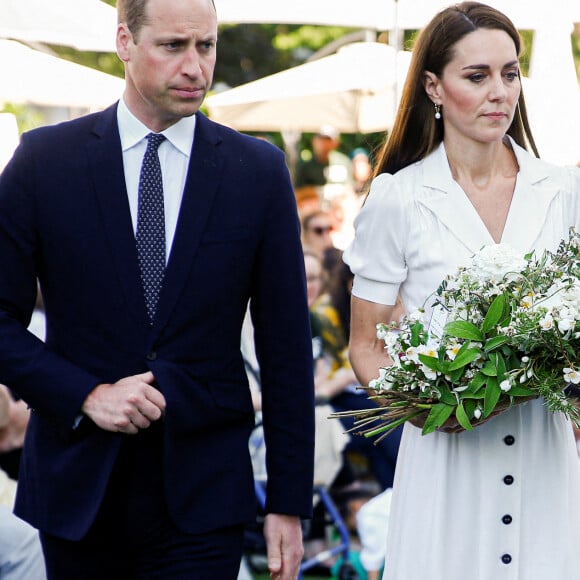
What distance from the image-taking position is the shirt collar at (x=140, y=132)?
3.59 m

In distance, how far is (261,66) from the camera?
78.5ft

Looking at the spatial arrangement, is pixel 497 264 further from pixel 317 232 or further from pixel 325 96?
pixel 325 96

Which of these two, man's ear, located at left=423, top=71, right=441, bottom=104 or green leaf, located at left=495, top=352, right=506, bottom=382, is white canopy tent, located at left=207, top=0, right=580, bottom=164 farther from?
green leaf, located at left=495, top=352, right=506, bottom=382

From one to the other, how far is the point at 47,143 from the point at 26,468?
0.93m

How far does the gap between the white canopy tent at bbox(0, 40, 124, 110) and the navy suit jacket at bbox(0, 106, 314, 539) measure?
580 centimetres

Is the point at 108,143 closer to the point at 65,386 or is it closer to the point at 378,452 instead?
the point at 65,386

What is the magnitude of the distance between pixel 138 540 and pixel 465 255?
132 cm

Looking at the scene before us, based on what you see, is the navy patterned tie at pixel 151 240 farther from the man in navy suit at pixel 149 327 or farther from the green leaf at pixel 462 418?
the green leaf at pixel 462 418

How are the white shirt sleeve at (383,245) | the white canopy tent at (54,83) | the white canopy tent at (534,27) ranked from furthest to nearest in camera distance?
the white canopy tent at (54,83), the white canopy tent at (534,27), the white shirt sleeve at (383,245)

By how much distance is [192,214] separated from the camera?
11.6 ft

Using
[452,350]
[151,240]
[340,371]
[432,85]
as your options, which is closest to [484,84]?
[432,85]

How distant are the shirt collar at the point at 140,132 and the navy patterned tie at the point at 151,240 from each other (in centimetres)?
15

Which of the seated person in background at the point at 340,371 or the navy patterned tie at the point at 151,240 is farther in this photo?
the seated person in background at the point at 340,371

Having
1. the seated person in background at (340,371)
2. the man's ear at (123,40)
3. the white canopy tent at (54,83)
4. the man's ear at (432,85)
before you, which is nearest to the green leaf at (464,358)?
the man's ear at (432,85)
